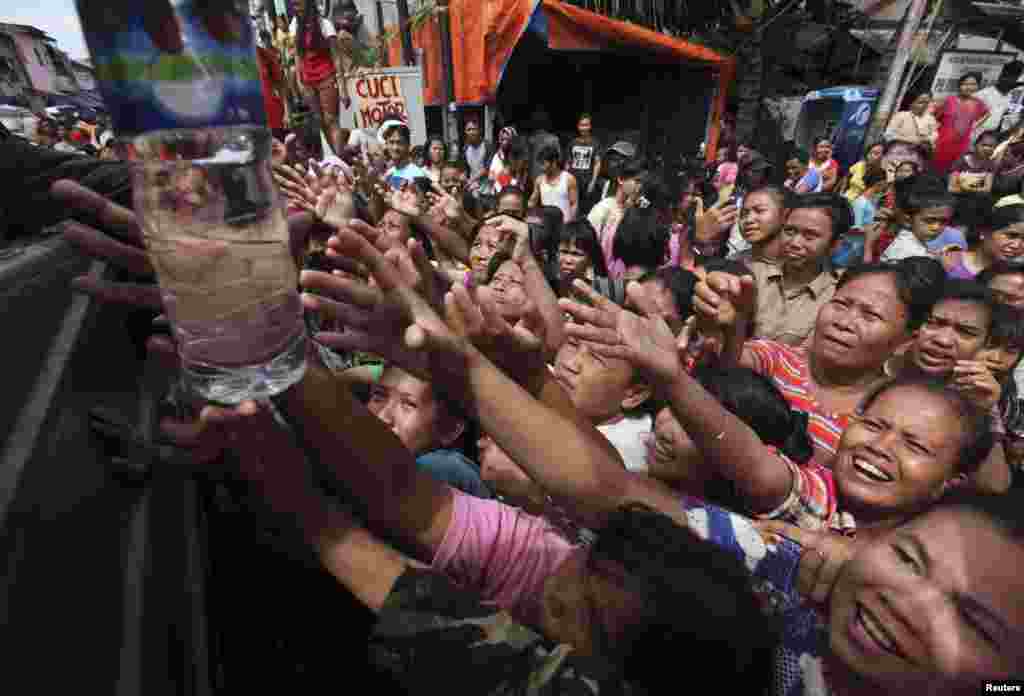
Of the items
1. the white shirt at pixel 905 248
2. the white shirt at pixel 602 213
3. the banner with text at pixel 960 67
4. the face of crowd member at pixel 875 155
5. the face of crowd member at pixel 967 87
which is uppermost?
the banner with text at pixel 960 67

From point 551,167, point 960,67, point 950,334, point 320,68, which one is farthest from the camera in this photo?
point 960,67

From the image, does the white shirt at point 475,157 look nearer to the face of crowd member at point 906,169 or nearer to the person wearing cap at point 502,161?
the person wearing cap at point 502,161

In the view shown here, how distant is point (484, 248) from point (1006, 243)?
11.7ft

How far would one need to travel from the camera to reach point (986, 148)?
24.8 ft

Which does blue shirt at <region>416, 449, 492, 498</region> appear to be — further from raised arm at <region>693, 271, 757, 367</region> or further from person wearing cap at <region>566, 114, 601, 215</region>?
person wearing cap at <region>566, 114, 601, 215</region>

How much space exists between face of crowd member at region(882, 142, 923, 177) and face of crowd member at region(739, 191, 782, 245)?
4.73 metres

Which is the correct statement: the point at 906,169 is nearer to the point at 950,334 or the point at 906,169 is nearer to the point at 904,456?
the point at 950,334

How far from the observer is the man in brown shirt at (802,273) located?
9.86 feet

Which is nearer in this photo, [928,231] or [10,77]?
[928,231]

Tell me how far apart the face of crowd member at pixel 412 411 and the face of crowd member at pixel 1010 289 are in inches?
122

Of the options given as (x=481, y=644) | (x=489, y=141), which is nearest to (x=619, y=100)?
(x=489, y=141)

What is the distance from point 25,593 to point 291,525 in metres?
0.49

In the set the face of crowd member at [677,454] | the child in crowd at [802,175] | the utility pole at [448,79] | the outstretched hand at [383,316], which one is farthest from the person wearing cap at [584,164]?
the outstretched hand at [383,316]

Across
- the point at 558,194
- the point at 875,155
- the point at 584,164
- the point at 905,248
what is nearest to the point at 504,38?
the point at 584,164
